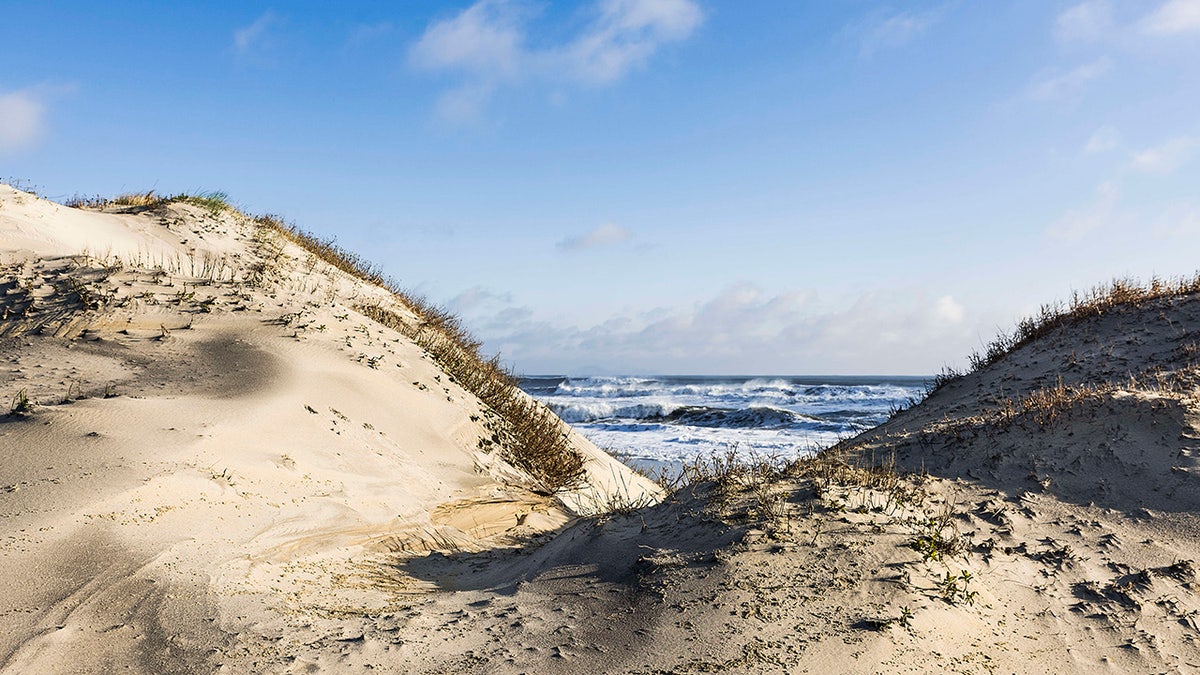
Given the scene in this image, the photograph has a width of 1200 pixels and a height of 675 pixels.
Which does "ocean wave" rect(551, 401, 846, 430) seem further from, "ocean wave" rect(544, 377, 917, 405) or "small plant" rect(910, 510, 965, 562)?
"small plant" rect(910, 510, 965, 562)

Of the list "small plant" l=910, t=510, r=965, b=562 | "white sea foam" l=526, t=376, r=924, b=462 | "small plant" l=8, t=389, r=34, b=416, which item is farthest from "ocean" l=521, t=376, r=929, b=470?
"small plant" l=8, t=389, r=34, b=416

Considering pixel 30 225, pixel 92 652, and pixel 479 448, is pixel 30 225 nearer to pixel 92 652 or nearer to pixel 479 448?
pixel 479 448

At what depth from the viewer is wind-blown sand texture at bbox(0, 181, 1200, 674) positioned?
3.81 meters

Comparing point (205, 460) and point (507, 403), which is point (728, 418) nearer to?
point (507, 403)

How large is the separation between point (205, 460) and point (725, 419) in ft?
73.9

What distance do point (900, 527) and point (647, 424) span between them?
21648 mm

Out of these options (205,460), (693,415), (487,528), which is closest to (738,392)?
(693,415)

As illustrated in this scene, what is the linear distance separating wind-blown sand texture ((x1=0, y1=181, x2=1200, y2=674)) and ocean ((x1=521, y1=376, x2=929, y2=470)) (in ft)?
17.4

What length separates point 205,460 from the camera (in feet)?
19.1

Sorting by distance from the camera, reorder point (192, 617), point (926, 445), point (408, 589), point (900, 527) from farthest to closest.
→ point (926, 445) → point (408, 589) → point (900, 527) → point (192, 617)

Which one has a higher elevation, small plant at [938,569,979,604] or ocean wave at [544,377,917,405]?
ocean wave at [544,377,917,405]

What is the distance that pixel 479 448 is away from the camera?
8570 mm

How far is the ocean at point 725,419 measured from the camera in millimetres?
19047

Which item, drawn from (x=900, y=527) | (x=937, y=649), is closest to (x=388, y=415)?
(x=900, y=527)
